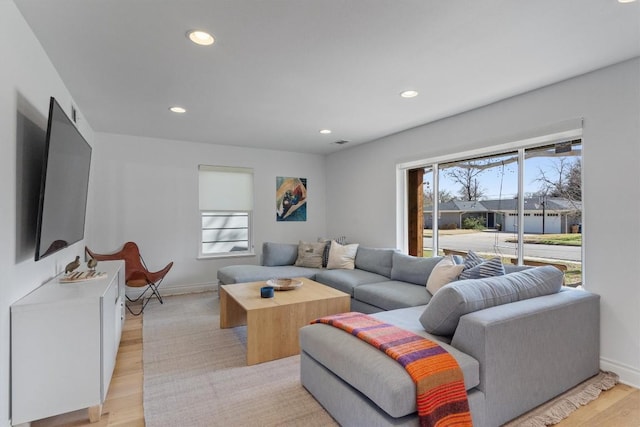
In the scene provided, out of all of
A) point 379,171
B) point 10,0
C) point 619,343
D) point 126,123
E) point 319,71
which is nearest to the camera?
point 10,0

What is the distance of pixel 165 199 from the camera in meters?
4.86

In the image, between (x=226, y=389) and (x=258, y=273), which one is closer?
(x=226, y=389)

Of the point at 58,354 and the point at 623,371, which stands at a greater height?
the point at 58,354

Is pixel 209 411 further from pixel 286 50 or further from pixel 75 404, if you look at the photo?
pixel 286 50

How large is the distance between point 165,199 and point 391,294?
355 centimetres

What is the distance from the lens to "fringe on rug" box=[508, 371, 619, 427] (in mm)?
1906

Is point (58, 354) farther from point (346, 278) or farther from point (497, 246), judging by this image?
point (497, 246)

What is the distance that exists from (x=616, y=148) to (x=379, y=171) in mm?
2762

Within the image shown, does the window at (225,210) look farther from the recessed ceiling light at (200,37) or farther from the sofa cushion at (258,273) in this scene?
the recessed ceiling light at (200,37)

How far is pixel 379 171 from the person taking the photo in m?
4.87

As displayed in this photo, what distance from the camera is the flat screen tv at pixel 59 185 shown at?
190 cm

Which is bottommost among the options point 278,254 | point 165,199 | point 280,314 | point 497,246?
point 280,314

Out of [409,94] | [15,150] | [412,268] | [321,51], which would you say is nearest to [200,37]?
[321,51]

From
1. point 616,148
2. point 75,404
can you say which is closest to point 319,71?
point 616,148
